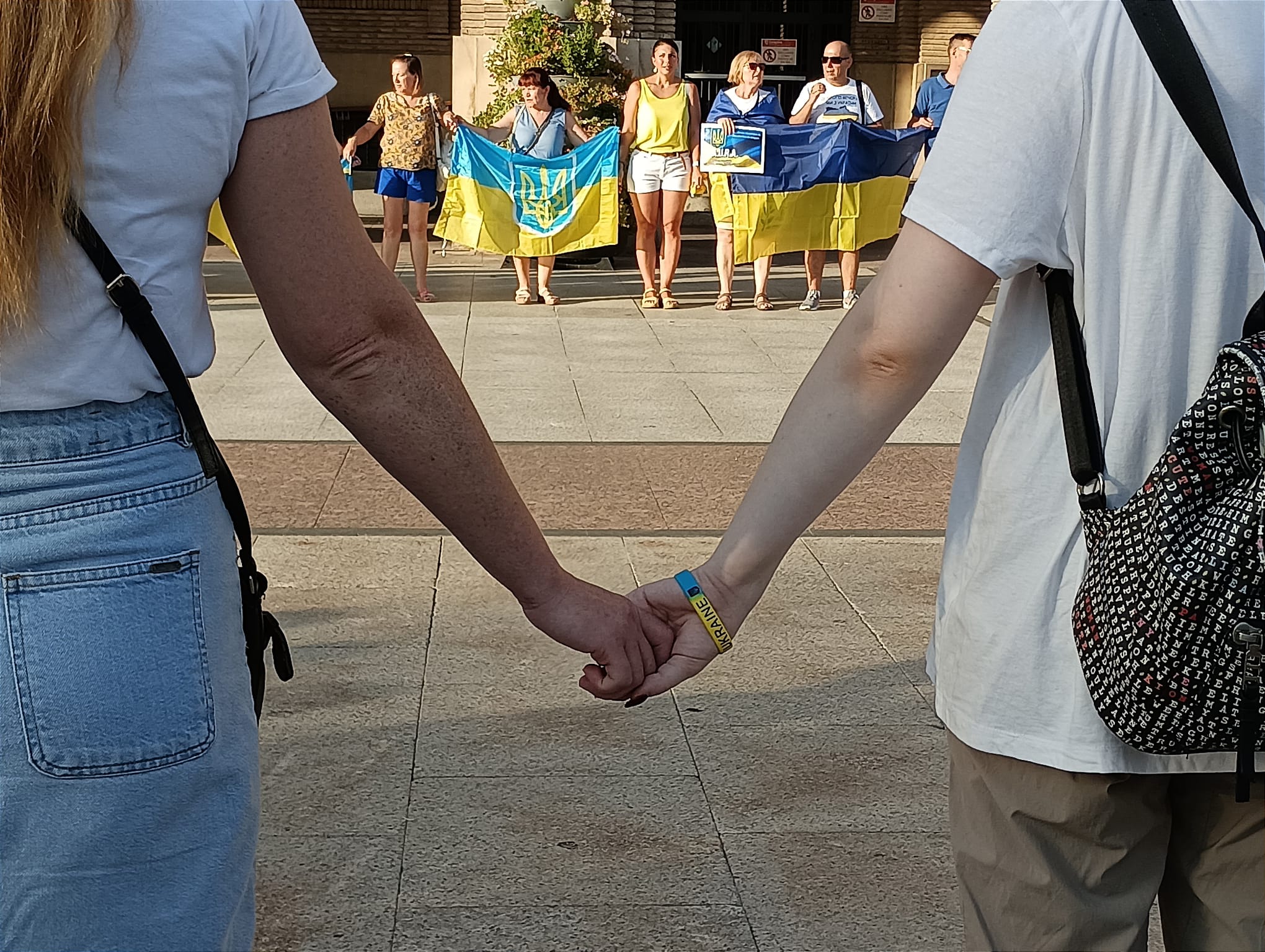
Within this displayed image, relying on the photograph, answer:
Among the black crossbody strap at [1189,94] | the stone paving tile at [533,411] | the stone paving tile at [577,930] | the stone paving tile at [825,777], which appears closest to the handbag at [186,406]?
the black crossbody strap at [1189,94]

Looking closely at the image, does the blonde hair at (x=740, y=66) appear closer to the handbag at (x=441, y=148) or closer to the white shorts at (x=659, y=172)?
the white shorts at (x=659, y=172)

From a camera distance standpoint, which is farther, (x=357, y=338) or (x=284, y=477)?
(x=284, y=477)

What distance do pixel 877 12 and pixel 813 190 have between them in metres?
15.9

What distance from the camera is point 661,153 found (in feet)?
41.1

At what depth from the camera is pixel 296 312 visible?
1.88 metres

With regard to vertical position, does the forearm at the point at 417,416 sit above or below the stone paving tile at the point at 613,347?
above

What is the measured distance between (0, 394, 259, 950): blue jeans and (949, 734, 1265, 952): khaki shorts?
93 cm

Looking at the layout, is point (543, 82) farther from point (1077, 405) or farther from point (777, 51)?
point (777, 51)

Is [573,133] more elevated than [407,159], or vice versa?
[573,133]

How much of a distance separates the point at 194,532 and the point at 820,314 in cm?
1116

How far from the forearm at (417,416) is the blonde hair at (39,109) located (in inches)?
16.8

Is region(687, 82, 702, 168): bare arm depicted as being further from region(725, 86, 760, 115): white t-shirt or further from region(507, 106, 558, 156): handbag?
region(507, 106, 558, 156): handbag

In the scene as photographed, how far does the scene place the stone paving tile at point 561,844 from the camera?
339 cm

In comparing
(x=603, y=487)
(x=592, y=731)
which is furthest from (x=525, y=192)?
(x=592, y=731)
